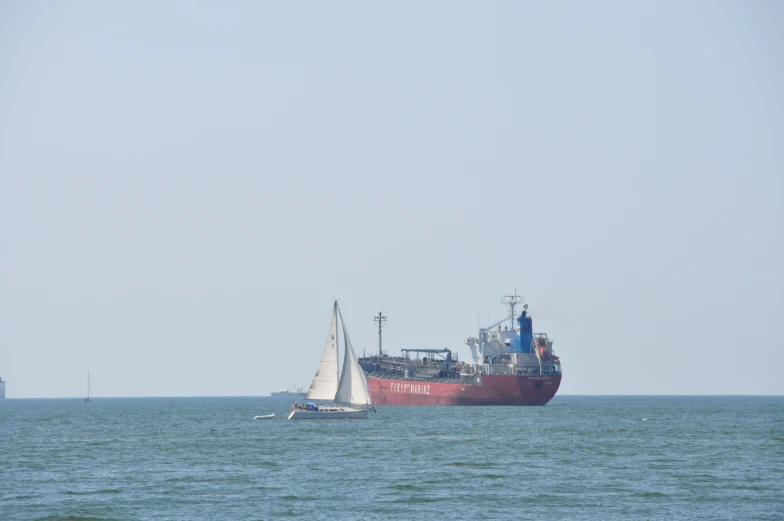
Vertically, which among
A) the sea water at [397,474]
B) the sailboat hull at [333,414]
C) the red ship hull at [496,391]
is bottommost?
the sea water at [397,474]

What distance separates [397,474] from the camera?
60125 mm

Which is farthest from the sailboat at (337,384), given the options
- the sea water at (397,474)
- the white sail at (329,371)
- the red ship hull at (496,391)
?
the red ship hull at (496,391)

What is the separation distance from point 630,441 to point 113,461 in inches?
1583

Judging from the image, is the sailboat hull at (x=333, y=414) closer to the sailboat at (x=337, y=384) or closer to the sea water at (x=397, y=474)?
the sailboat at (x=337, y=384)

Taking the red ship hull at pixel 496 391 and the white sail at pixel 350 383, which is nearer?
the white sail at pixel 350 383

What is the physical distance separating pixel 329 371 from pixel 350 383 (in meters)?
2.40

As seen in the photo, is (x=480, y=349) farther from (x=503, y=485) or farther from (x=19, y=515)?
(x=19, y=515)

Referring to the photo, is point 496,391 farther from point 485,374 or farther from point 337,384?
point 337,384

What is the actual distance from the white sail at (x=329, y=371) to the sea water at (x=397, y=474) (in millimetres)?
4732

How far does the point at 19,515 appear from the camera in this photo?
46.2 meters

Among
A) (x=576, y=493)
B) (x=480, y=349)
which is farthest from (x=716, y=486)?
(x=480, y=349)

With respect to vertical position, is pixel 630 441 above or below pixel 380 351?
below

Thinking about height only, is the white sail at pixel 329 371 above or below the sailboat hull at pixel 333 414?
above

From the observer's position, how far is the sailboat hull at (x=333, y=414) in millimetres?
102000
